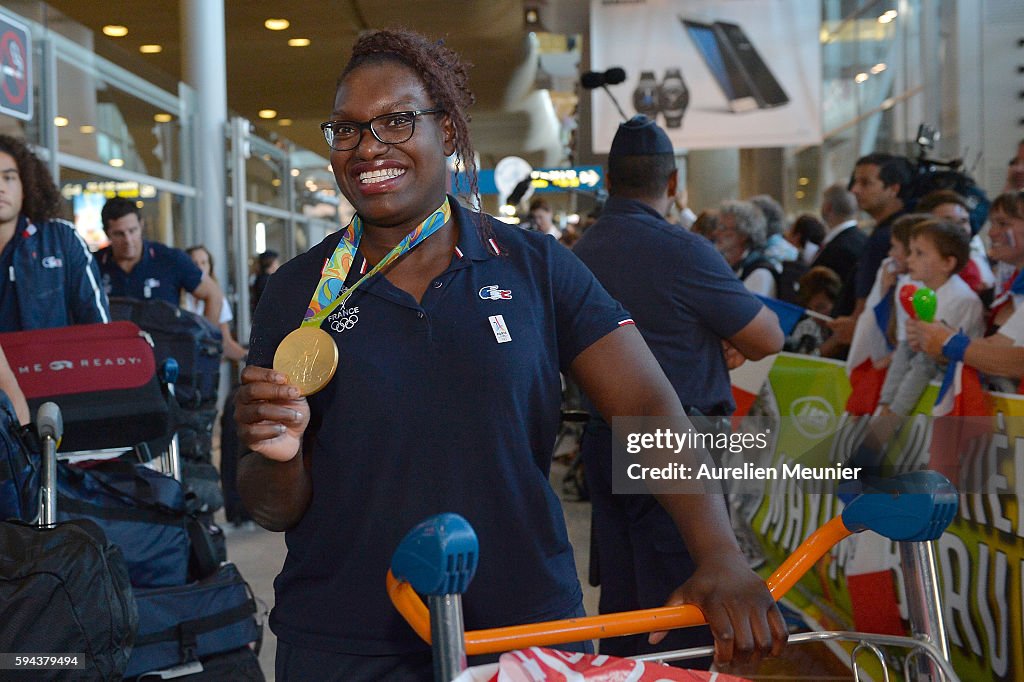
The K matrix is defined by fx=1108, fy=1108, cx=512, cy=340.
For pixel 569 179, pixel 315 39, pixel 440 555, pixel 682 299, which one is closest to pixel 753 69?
pixel 569 179

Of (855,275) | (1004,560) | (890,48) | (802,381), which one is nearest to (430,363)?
(1004,560)

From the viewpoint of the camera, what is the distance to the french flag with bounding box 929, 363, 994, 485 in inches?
144

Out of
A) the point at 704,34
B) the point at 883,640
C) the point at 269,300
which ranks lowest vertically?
the point at 883,640

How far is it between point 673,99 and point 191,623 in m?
6.85

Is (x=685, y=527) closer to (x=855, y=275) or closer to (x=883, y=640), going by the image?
(x=883, y=640)

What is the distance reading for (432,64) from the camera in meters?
1.82

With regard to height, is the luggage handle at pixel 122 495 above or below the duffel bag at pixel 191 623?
above

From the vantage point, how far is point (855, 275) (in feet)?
19.5

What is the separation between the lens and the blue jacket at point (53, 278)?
152 inches

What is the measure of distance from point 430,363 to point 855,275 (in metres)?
4.71

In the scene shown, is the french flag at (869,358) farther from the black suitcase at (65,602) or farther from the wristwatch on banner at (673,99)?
the wristwatch on banner at (673,99)

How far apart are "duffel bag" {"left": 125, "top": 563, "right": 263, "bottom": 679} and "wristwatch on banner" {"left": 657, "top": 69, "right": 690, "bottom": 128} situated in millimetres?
6494

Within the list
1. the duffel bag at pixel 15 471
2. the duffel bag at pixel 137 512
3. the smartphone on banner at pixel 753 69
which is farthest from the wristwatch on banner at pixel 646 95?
the duffel bag at pixel 15 471

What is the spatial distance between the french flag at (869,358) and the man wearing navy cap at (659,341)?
122 centimetres
